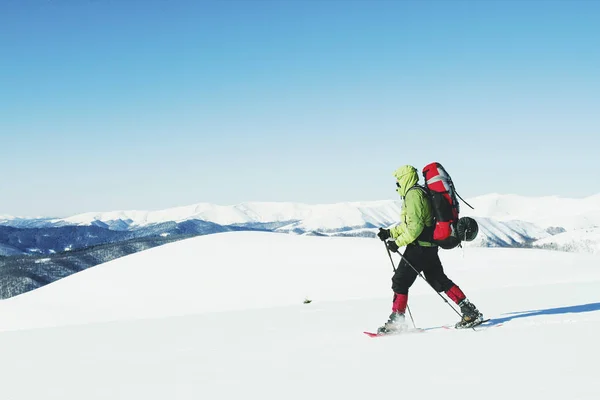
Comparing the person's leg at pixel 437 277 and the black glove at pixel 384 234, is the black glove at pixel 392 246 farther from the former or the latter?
the person's leg at pixel 437 277

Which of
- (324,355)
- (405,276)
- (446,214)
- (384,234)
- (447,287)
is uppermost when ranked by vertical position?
(446,214)

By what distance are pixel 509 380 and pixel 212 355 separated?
11.3 feet

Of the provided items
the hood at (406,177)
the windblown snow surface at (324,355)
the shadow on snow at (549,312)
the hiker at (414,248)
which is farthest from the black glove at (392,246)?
the shadow on snow at (549,312)

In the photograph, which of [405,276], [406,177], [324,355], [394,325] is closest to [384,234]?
[405,276]

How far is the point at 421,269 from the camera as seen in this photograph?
7.03m

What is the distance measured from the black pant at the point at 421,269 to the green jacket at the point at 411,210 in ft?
0.45

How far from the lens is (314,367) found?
505 centimetres

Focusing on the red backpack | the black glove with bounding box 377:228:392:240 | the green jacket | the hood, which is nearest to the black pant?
the green jacket

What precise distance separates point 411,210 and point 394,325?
5.46 feet

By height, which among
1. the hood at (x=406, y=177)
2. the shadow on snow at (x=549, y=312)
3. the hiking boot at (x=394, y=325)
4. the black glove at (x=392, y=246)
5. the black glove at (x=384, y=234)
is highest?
the hood at (x=406, y=177)

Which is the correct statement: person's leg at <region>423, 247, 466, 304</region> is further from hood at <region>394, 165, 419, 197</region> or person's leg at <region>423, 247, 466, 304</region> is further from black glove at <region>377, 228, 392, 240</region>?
hood at <region>394, 165, 419, 197</region>

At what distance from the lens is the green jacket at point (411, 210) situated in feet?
21.9

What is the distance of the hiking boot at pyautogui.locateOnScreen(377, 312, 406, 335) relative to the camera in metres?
6.89

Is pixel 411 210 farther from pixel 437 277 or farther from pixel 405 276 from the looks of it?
Answer: pixel 437 277
